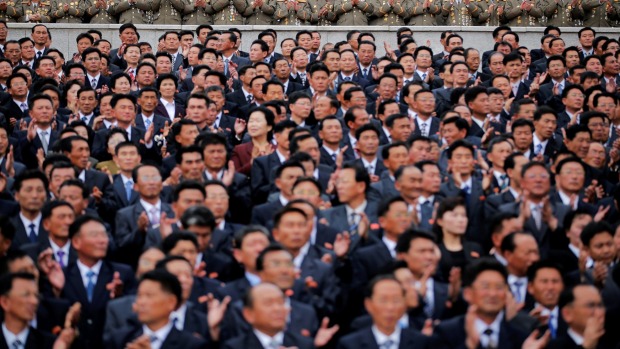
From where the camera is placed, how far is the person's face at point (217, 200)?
36.6 feet

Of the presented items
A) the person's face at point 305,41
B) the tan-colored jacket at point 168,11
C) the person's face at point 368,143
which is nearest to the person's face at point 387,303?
the person's face at point 368,143

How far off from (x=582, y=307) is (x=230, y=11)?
14462mm

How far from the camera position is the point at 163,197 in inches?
476

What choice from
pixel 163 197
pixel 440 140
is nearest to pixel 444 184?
pixel 440 140

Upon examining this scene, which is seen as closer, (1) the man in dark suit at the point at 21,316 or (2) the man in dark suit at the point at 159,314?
(2) the man in dark suit at the point at 159,314

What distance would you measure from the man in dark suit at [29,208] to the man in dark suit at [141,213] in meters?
0.73

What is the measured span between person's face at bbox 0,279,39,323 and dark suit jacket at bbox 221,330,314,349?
1.49m

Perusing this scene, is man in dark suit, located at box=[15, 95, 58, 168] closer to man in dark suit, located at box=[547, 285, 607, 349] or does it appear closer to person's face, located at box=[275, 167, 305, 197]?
person's face, located at box=[275, 167, 305, 197]

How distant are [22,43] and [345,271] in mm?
10148

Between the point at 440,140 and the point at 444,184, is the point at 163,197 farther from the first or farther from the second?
the point at 440,140

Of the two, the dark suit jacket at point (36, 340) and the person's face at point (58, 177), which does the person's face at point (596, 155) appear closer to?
the person's face at point (58, 177)

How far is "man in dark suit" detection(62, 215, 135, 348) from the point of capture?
993 centimetres

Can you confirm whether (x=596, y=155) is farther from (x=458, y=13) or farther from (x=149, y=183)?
(x=458, y=13)

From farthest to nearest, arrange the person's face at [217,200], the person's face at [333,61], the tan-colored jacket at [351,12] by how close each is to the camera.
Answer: the tan-colored jacket at [351,12] → the person's face at [333,61] → the person's face at [217,200]
